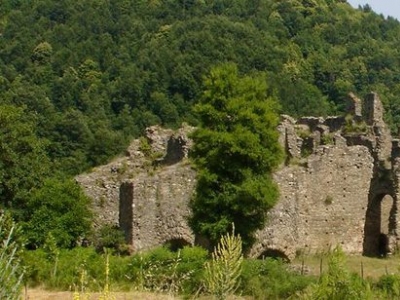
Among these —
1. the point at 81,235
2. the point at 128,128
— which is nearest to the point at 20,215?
the point at 81,235

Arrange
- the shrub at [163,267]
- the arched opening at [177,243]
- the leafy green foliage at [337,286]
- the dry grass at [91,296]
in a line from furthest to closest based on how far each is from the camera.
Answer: the arched opening at [177,243], the shrub at [163,267], the dry grass at [91,296], the leafy green foliage at [337,286]

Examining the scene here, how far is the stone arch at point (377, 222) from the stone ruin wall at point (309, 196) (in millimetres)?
32

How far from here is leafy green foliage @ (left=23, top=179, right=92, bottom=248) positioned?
81.3 ft

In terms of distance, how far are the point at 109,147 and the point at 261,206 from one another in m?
39.8

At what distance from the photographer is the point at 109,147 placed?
6184cm

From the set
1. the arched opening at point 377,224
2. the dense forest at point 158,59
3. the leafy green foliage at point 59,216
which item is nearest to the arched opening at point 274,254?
the arched opening at point 377,224

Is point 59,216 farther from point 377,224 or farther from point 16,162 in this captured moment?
point 377,224

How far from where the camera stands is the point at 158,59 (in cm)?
8281

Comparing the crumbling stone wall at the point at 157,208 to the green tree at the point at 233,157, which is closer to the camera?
the green tree at the point at 233,157

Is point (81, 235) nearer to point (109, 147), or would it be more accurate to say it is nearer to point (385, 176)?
point (385, 176)

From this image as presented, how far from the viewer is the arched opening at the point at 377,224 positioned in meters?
29.1

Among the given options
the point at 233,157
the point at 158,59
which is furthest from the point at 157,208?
the point at 158,59

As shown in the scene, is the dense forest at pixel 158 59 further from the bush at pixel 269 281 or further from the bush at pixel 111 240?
the bush at pixel 269 281

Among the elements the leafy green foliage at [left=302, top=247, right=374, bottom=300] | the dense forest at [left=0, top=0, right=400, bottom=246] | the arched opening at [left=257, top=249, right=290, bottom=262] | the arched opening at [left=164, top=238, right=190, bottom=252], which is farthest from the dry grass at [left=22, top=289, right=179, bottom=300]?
the dense forest at [left=0, top=0, right=400, bottom=246]
